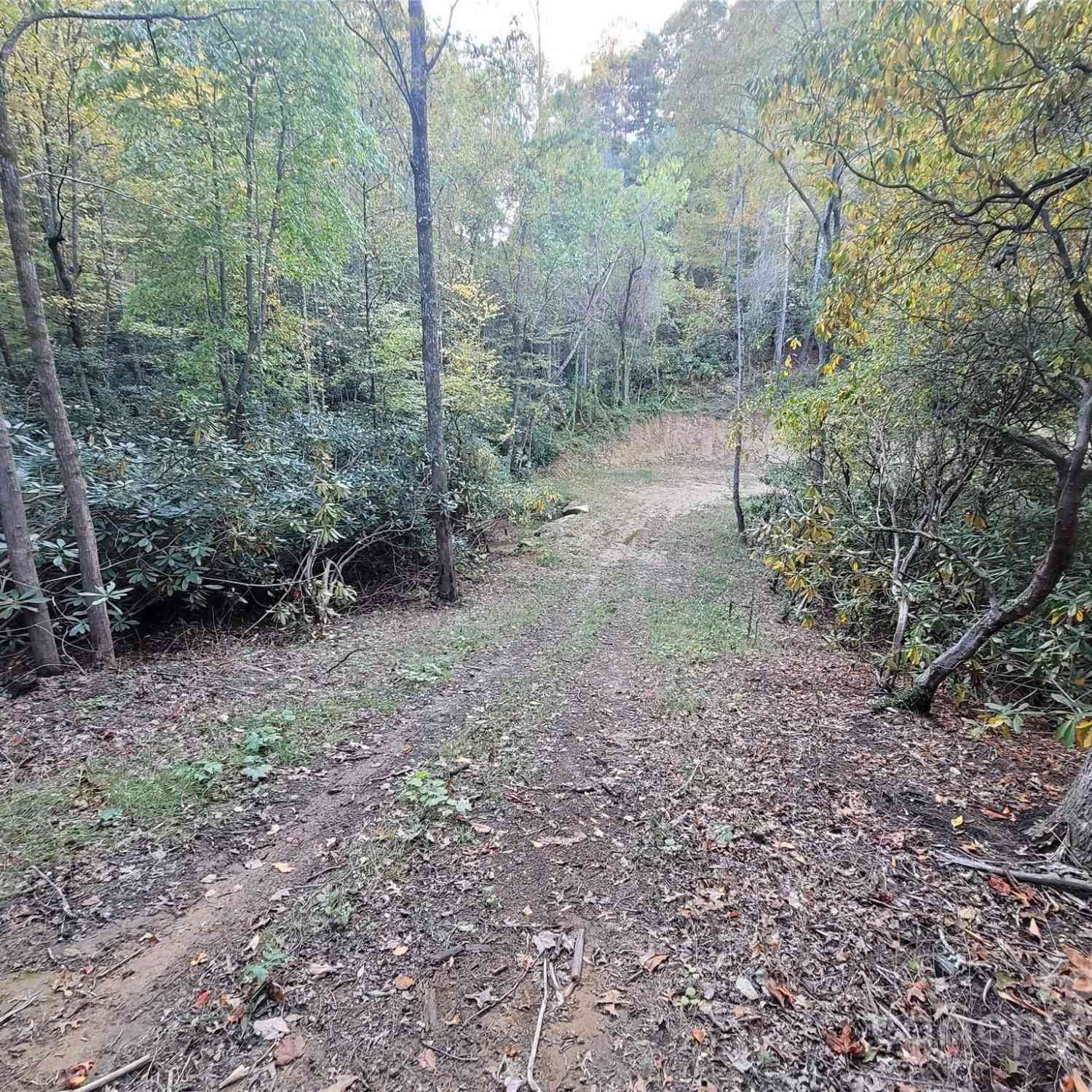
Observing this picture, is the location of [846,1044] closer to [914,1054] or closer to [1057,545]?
[914,1054]

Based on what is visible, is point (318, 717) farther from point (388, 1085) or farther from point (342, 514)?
point (342, 514)

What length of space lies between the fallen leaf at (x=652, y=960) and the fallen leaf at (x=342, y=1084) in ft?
4.00

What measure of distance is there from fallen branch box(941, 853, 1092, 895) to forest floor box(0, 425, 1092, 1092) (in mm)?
32

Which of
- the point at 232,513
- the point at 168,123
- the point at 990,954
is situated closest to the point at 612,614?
the point at 232,513

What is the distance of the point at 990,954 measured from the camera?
6.84 ft

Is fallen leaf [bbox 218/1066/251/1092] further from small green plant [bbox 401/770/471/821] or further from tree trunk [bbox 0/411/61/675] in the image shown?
tree trunk [bbox 0/411/61/675]

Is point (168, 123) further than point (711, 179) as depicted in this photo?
No

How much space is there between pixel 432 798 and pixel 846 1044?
247 centimetres

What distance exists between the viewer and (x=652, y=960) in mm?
2311

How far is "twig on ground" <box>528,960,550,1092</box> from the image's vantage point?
1.86 metres

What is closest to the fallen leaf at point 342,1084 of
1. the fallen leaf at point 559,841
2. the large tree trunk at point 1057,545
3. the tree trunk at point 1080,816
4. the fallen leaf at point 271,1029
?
the fallen leaf at point 271,1029

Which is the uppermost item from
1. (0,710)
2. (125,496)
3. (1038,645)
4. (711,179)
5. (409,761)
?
(711,179)

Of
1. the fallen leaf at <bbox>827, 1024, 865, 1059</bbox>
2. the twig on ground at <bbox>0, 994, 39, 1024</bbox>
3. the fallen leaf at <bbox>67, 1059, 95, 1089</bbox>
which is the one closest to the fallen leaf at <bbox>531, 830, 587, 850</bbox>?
the fallen leaf at <bbox>827, 1024, 865, 1059</bbox>

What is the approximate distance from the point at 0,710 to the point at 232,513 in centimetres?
279
